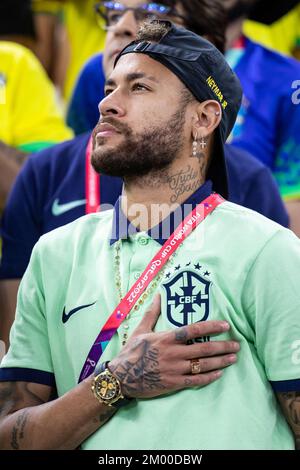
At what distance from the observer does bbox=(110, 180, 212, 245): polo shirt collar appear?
9.29 ft

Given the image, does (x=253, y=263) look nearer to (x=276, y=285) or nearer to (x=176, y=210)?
(x=276, y=285)

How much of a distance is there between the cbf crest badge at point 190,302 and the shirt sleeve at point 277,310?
109mm

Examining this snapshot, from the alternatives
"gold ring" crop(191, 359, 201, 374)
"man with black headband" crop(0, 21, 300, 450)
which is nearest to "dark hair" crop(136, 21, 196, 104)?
"man with black headband" crop(0, 21, 300, 450)

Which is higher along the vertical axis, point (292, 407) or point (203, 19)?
point (203, 19)

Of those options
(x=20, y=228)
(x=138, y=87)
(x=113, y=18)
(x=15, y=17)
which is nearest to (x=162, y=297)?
(x=138, y=87)

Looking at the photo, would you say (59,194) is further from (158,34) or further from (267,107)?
(267,107)

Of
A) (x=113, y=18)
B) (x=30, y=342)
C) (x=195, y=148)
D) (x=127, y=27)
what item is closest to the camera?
(x=30, y=342)

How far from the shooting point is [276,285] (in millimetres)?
2637

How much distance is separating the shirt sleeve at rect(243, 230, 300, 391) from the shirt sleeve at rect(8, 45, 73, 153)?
2.18 meters

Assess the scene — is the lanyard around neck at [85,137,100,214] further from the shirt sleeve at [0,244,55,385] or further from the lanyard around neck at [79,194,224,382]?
the lanyard around neck at [79,194,224,382]

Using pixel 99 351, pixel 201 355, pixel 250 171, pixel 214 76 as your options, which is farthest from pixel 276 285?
pixel 250 171

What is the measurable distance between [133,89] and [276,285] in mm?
742

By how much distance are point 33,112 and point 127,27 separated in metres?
1.00

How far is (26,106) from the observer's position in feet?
15.7
